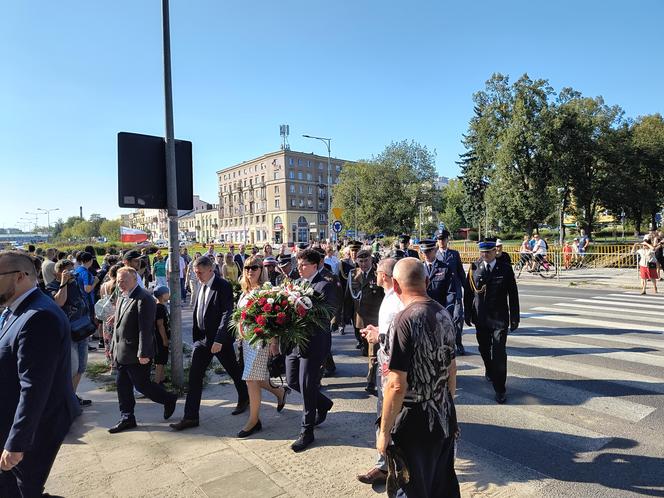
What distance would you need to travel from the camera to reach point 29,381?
2488mm

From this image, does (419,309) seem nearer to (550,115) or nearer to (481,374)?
(481,374)

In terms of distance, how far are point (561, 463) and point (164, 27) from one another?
6.93 metres

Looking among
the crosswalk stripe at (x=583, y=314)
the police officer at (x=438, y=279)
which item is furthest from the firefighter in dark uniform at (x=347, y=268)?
the crosswalk stripe at (x=583, y=314)

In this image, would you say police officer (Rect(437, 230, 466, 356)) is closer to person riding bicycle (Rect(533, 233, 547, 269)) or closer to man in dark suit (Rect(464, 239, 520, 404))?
man in dark suit (Rect(464, 239, 520, 404))

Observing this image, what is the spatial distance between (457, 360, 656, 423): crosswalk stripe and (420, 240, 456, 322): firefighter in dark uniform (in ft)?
4.83

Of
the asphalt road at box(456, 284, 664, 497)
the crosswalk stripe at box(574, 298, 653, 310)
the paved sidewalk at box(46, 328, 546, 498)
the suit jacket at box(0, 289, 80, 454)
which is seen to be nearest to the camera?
the suit jacket at box(0, 289, 80, 454)

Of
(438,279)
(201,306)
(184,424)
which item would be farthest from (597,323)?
(184,424)

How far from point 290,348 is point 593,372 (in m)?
4.76

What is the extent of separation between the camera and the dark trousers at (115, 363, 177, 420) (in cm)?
474

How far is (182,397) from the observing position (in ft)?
18.9

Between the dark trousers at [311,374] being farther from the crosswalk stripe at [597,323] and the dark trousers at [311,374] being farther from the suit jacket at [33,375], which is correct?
the crosswalk stripe at [597,323]

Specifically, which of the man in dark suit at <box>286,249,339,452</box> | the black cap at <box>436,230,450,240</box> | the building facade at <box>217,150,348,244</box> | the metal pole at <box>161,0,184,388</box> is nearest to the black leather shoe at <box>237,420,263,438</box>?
the man in dark suit at <box>286,249,339,452</box>

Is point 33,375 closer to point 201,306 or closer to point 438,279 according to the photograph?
point 201,306

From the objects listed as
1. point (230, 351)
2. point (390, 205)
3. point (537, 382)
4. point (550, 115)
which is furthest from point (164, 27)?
point (390, 205)
